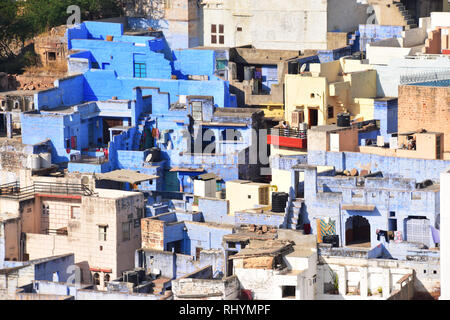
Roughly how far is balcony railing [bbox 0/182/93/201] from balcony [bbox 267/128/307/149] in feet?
26.2

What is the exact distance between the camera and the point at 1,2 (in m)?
83.6

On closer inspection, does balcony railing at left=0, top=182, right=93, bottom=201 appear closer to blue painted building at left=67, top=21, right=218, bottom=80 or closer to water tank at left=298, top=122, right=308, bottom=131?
water tank at left=298, top=122, right=308, bottom=131

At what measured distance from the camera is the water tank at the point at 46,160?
70875 millimetres

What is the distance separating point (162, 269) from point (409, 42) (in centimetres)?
2096

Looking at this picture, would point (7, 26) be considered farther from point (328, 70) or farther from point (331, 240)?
point (331, 240)

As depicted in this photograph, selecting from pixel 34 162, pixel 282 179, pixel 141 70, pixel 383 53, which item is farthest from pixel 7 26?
pixel 282 179

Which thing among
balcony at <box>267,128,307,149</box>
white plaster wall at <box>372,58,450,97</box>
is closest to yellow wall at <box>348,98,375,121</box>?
white plaster wall at <box>372,58,450,97</box>

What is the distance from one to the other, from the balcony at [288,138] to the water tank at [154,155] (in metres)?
5.05

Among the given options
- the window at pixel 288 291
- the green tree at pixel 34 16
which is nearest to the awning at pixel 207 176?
the window at pixel 288 291

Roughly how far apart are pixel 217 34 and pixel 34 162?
650 inches

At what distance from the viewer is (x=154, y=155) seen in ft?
240

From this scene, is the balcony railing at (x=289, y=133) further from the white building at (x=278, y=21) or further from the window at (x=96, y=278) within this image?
the white building at (x=278, y=21)

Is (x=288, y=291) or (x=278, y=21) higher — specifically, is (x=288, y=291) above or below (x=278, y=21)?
below

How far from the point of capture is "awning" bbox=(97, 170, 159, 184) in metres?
69.8
